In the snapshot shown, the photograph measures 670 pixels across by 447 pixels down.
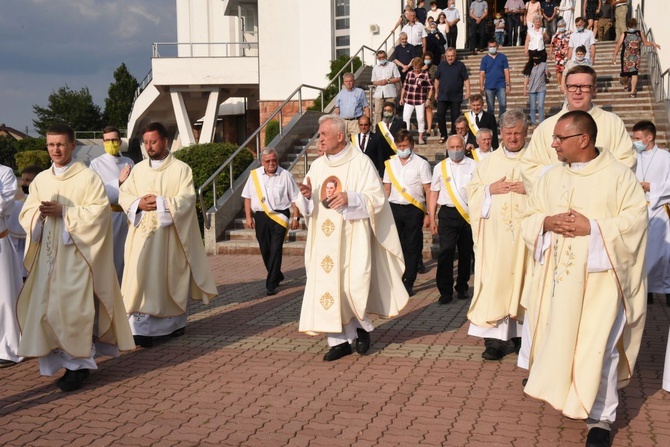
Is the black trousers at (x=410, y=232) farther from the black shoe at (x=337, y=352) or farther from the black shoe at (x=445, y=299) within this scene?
the black shoe at (x=337, y=352)

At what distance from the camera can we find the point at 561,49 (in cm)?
1847

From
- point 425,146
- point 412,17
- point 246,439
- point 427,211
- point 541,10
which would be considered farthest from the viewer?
point 541,10

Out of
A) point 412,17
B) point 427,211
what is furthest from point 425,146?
point 427,211

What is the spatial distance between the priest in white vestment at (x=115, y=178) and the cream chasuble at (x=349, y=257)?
8.58 ft

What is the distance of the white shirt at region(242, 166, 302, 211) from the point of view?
37.4ft

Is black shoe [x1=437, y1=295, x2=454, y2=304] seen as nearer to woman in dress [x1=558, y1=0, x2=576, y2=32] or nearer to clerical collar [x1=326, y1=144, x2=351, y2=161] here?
clerical collar [x1=326, y1=144, x2=351, y2=161]

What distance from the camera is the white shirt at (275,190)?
11391 millimetres

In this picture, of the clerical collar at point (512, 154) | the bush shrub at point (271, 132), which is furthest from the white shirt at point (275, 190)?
the bush shrub at point (271, 132)

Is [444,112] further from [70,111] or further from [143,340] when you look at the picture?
[70,111]

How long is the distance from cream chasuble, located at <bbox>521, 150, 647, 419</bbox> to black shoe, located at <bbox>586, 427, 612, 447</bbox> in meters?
0.20

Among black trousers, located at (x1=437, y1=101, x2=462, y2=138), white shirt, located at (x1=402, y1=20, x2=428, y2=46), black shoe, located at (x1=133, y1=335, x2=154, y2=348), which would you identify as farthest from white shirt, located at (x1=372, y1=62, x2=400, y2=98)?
black shoe, located at (x1=133, y1=335, x2=154, y2=348)

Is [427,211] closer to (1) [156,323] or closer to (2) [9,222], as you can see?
(1) [156,323]

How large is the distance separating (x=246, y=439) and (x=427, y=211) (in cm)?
622

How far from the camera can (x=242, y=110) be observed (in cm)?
3538
